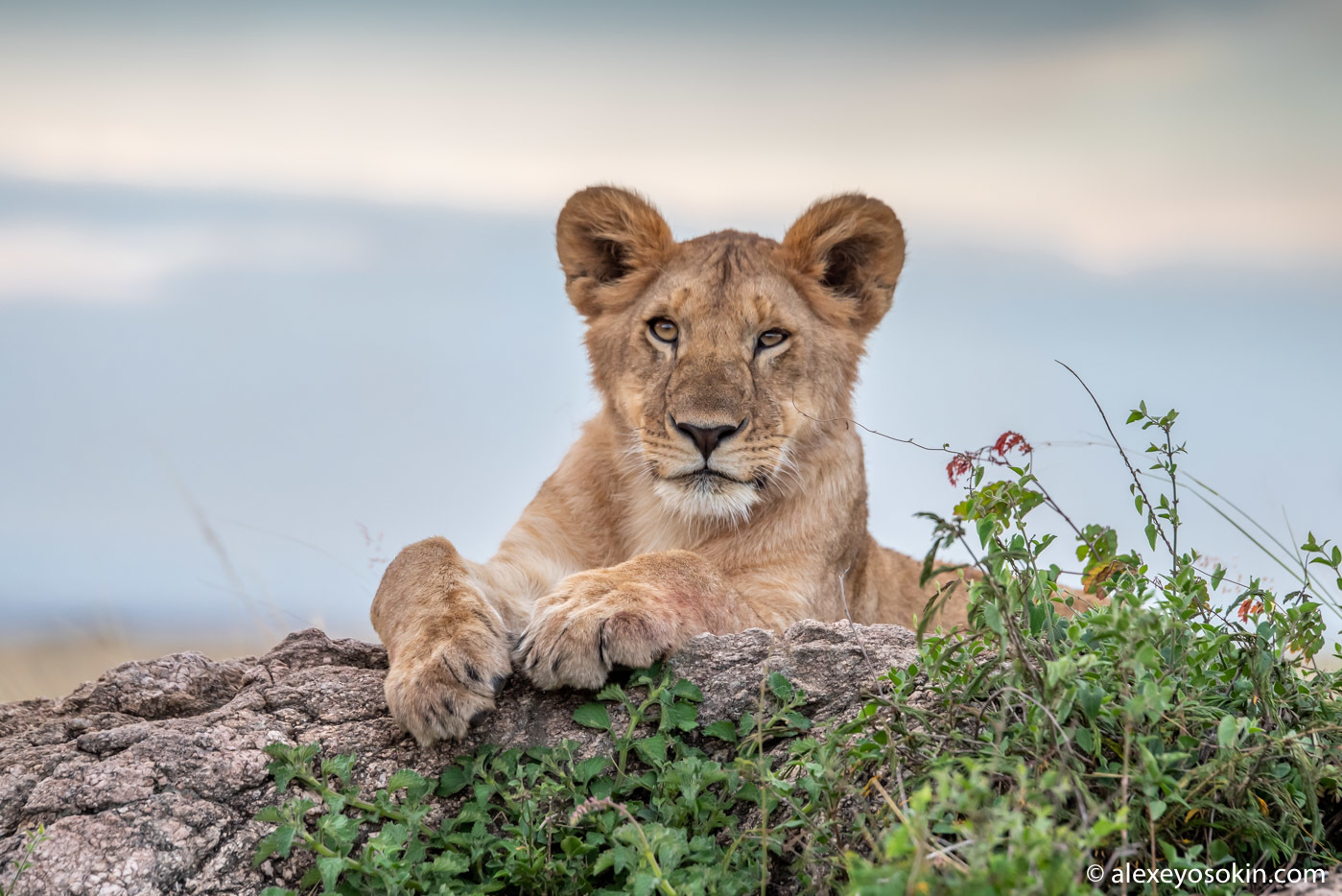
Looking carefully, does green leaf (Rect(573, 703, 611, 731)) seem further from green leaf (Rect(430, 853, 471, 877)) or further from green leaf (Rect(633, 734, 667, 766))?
green leaf (Rect(430, 853, 471, 877))

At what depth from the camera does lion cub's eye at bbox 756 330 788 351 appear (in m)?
4.73

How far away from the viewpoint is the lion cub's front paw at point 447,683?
125 inches

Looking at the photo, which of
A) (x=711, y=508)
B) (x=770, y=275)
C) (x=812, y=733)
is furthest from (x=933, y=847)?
Answer: (x=770, y=275)

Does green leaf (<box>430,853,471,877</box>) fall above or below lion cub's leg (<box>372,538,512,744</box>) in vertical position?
below

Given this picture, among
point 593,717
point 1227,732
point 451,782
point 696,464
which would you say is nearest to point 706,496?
point 696,464

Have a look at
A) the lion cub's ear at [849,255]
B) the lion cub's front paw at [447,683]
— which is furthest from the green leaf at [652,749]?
the lion cub's ear at [849,255]

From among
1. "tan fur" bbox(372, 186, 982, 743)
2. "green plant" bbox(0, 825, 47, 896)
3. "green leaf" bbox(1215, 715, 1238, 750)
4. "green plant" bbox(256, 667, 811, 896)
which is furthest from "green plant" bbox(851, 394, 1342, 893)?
"green plant" bbox(0, 825, 47, 896)

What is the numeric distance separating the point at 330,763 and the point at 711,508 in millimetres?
1801

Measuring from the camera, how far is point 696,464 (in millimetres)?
4328

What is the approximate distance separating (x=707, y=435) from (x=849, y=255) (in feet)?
4.97

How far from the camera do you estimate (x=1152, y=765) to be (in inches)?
84.7

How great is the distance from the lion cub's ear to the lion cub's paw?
87.1 inches

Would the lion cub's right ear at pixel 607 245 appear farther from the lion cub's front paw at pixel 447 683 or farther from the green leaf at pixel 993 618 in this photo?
the green leaf at pixel 993 618

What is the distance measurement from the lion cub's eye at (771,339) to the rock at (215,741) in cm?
151
